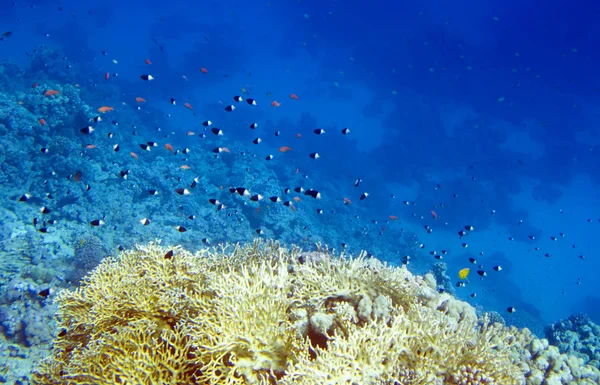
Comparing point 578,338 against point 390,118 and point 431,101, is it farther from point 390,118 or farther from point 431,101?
point 390,118

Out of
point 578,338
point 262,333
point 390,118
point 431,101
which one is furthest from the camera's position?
point 390,118

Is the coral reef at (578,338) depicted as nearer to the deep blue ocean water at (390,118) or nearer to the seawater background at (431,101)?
the deep blue ocean water at (390,118)

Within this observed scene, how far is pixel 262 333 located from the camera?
351 centimetres

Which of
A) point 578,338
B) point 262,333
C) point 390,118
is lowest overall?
point 262,333

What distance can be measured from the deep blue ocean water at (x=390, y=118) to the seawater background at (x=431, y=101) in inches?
9.5

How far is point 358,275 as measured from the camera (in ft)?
14.1

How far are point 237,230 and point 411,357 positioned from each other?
705 inches

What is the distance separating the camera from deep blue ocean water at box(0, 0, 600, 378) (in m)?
31.9

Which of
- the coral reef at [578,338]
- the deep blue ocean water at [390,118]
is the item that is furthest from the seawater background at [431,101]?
the coral reef at [578,338]

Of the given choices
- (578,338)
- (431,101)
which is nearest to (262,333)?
(578,338)

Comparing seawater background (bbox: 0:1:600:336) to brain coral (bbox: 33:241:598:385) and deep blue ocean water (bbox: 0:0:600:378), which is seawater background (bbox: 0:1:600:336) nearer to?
deep blue ocean water (bbox: 0:0:600:378)

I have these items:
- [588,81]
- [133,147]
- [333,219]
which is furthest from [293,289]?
[588,81]

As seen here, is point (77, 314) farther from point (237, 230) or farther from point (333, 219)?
point (333, 219)

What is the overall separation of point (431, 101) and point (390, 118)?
23.0 feet
